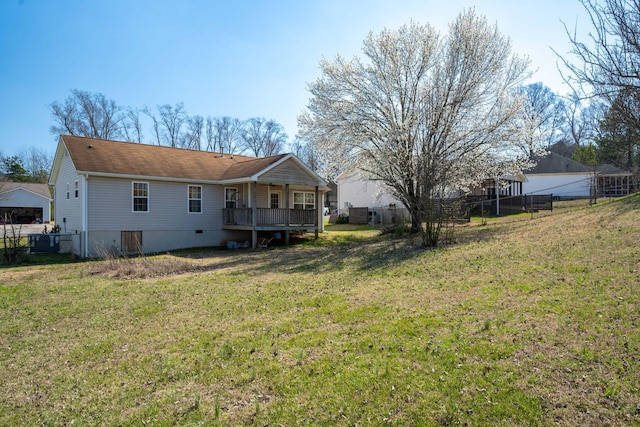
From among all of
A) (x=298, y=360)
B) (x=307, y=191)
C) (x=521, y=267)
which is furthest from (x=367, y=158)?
(x=298, y=360)

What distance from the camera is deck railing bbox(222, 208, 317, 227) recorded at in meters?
19.8

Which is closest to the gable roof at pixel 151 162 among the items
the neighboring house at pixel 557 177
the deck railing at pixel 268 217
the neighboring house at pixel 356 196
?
the deck railing at pixel 268 217

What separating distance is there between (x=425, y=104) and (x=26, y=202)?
141 feet

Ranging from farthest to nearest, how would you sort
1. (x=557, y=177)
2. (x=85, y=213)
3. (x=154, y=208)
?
(x=557, y=177) → (x=154, y=208) → (x=85, y=213)

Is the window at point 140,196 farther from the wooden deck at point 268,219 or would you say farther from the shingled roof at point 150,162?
the wooden deck at point 268,219

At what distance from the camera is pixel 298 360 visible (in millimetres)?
5121

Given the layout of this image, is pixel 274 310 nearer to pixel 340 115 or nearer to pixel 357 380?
pixel 357 380

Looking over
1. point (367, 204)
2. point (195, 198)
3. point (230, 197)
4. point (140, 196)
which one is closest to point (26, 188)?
point (140, 196)

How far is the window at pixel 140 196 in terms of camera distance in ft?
60.4

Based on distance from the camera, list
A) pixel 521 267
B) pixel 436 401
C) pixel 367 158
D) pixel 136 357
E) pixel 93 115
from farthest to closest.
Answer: pixel 93 115, pixel 367 158, pixel 521 267, pixel 136 357, pixel 436 401

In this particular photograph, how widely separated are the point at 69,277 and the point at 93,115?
43.4 meters

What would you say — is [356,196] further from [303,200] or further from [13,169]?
[13,169]

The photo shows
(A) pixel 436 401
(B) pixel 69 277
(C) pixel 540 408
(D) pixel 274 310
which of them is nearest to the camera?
(C) pixel 540 408

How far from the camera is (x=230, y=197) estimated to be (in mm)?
21781
